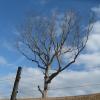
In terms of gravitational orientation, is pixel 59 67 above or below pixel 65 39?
below

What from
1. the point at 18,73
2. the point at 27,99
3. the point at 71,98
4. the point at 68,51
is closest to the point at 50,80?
the point at 68,51

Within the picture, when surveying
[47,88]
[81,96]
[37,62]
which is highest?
[37,62]

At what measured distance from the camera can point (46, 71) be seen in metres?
40.2

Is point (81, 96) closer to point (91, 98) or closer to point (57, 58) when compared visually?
point (91, 98)

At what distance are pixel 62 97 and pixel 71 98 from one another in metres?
1.22

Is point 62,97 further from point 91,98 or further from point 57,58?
point 57,58

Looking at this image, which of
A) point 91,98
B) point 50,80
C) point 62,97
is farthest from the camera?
point 50,80

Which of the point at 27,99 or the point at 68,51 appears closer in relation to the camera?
the point at 27,99

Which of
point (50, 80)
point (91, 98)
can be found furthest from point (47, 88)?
point (91, 98)

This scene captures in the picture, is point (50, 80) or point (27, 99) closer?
point (27, 99)

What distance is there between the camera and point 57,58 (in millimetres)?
40344

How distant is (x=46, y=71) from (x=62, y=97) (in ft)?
34.9

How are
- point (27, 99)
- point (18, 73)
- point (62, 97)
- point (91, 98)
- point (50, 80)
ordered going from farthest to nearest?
point (50, 80), point (27, 99), point (62, 97), point (91, 98), point (18, 73)

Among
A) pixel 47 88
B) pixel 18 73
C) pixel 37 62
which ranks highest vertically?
pixel 37 62
